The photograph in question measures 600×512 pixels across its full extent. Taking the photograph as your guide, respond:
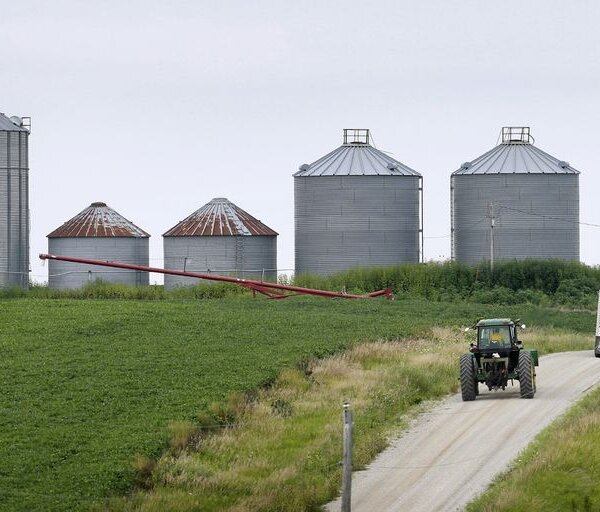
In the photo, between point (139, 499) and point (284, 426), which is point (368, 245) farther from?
point (139, 499)

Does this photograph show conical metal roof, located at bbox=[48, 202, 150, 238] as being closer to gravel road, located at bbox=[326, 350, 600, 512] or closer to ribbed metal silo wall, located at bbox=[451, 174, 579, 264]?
ribbed metal silo wall, located at bbox=[451, 174, 579, 264]

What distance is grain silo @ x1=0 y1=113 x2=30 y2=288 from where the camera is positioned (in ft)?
250

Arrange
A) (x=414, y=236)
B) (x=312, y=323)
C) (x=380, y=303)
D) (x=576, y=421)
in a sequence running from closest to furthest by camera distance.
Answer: (x=576, y=421) < (x=312, y=323) < (x=380, y=303) < (x=414, y=236)

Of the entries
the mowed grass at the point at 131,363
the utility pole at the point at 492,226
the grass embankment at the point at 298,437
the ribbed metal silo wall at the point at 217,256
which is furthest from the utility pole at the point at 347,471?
the ribbed metal silo wall at the point at 217,256

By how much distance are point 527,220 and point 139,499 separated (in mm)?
53953

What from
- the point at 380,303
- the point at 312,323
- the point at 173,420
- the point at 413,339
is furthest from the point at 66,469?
the point at 380,303

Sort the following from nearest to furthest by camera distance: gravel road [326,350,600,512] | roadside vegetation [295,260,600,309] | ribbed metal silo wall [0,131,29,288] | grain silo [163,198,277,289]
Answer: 1. gravel road [326,350,600,512]
2. roadside vegetation [295,260,600,309]
3. ribbed metal silo wall [0,131,29,288]
4. grain silo [163,198,277,289]

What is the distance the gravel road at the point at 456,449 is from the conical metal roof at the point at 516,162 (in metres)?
38.9

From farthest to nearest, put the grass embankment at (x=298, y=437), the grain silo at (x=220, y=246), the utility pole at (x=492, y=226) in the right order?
the grain silo at (x=220, y=246)
the utility pole at (x=492, y=226)
the grass embankment at (x=298, y=437)

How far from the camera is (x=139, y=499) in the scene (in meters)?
25.8

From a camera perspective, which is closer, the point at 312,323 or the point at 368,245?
the point at 312,323

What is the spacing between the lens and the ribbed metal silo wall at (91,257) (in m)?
79.5

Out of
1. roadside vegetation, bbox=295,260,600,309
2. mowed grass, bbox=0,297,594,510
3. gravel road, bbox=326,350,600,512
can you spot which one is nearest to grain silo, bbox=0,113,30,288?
mowed grass, bbox=0,297,594,510

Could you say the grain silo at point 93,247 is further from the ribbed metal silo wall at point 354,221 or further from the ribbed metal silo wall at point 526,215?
the ribbed metal silo wall at point 526,215
